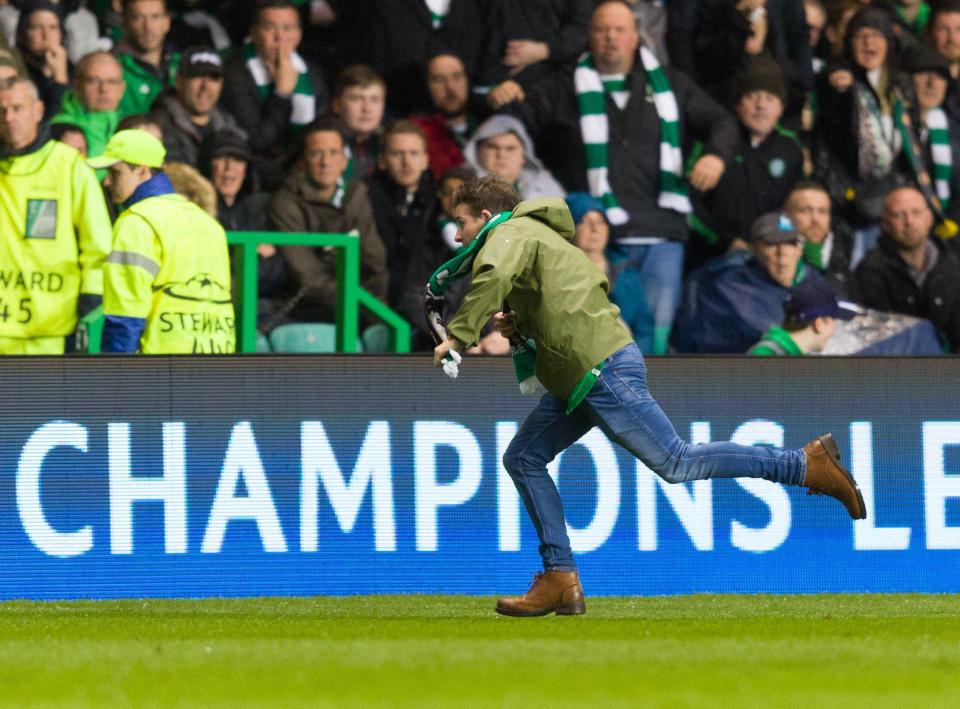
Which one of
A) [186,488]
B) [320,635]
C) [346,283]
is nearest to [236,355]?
[186,488]

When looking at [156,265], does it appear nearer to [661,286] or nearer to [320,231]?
[320,231]

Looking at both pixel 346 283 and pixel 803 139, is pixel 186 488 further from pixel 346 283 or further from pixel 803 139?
pixel 803 139

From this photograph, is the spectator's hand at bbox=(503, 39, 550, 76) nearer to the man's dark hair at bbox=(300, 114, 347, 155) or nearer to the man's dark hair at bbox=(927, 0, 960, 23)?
the man's dark hair at bbox=(300, 114, 347, 155)

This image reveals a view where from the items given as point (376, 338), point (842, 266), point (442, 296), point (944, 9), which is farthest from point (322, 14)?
point (442, 296)

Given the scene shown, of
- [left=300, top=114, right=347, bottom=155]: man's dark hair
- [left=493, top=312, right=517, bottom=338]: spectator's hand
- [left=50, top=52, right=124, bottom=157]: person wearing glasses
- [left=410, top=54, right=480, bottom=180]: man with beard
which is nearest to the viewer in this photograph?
[left=493, top=312, right=517, bottom=338]: spectator's hand

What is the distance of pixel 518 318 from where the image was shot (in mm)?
7555

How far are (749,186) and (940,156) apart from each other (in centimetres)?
181

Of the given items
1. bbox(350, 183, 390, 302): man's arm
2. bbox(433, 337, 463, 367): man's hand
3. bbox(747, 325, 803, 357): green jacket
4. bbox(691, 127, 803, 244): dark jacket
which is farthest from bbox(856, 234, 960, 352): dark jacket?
bbox(433, 337, 463, 367): man's hand

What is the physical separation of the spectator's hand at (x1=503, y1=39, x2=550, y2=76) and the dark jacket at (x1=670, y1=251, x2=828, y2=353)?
1.79 meters

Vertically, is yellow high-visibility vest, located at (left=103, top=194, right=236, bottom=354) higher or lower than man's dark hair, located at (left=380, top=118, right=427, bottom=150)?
lower

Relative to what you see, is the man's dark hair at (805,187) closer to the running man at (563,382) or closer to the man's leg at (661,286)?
the man's leg at (661,286)

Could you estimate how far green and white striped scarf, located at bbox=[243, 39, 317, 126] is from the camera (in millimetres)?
12086

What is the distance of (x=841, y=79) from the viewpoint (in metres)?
13.3

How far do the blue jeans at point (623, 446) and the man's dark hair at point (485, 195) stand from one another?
0.75 meters
